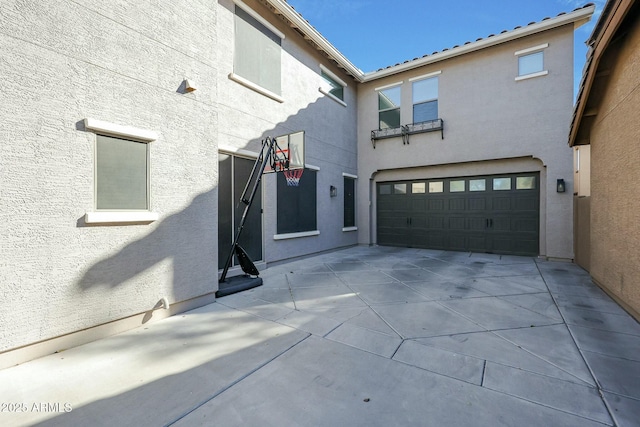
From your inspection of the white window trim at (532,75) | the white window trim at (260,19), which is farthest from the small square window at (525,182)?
the white window trim at (260,19)

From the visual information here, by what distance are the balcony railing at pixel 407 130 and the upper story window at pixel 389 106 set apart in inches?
9.0

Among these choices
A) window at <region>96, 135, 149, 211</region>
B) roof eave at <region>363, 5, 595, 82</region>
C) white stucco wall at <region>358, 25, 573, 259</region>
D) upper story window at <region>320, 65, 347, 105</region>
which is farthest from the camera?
upper story window at <region>320, 65, 347, 105</region>

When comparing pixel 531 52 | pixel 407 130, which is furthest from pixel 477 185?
pixel 531 52

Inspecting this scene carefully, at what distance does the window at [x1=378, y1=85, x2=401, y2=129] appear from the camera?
1038cm

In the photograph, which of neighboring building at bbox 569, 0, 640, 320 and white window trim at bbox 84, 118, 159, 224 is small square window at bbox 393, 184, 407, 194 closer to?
neighboring building at bbox 569, 0, 640, 320

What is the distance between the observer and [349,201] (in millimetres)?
10656

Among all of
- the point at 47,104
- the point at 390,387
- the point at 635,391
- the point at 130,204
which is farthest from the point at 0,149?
the point at 635,391

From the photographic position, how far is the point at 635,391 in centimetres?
231

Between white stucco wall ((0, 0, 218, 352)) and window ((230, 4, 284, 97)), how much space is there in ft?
6.07

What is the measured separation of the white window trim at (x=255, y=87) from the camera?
6137mm

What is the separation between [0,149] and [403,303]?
505cm

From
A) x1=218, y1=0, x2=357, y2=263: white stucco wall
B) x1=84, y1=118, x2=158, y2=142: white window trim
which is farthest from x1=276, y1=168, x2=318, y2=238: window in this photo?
x1=84, y1=118, x2=158, y2=142: white window trim

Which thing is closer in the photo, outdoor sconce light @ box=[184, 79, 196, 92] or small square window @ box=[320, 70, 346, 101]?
outdoor sconce light @ box=[184, 79, 196, 92]

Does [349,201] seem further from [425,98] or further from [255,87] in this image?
[255,87]
